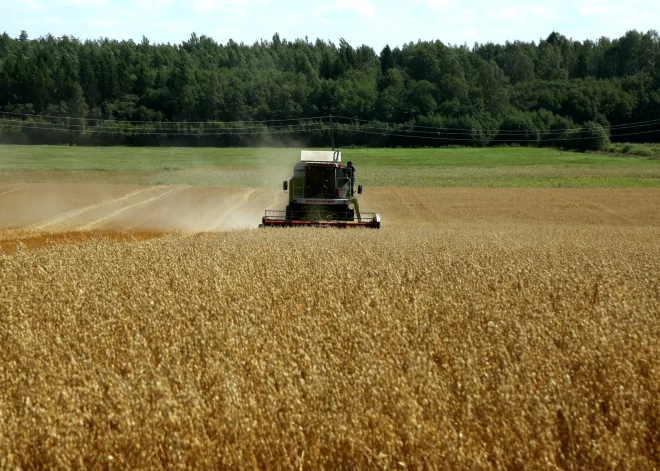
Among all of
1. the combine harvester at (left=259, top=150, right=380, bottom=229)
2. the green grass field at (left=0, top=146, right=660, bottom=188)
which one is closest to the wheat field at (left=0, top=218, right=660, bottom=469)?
the combine harvester at (left=259, top=150, right=380, bottom=229)

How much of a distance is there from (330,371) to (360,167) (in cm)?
5977

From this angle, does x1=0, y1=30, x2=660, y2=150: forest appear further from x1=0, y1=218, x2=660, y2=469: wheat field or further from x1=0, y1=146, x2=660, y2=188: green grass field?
x1=0, y1=218, x2=660, y2=469: wheat field

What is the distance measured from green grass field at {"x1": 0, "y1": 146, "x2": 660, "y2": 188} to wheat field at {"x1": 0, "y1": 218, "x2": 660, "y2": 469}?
1601 inches

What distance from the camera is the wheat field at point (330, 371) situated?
472 cm

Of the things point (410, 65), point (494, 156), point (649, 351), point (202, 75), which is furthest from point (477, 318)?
point (410, 65)

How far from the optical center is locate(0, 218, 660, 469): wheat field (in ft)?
15.5

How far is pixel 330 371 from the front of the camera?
5652 mm

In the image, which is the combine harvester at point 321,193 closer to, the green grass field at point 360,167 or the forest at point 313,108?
the green grass field at point 360,167

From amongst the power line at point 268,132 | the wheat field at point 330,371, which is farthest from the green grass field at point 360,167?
the wheat field at point 330,371

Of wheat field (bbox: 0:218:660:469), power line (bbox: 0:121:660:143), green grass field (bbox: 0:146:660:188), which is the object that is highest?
wheat field (bbox: 0:218:660:469)

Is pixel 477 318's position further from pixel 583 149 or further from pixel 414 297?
pixel 583 149

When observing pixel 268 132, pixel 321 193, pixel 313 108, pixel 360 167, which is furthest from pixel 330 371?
pixel 313 108

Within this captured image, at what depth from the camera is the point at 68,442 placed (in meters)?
4.66

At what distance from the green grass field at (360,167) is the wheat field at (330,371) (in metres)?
40.7
